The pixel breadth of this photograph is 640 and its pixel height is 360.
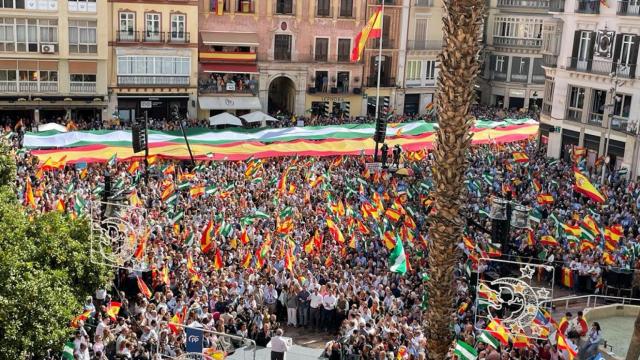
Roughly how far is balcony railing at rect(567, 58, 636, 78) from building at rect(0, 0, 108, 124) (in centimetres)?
2625

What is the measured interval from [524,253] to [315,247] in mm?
7033

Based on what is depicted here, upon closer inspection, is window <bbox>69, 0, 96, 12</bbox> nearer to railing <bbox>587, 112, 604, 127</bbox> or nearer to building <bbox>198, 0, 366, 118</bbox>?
building <bbox>198, 0, 366, 118</bbox>

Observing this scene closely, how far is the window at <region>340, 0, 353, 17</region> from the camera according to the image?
53094 mm

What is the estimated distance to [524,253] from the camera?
25.9 meters

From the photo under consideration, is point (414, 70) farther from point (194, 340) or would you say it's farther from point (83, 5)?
point (194, 340)

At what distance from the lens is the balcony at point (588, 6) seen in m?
39.7

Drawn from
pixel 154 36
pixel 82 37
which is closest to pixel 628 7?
pixel 154 36

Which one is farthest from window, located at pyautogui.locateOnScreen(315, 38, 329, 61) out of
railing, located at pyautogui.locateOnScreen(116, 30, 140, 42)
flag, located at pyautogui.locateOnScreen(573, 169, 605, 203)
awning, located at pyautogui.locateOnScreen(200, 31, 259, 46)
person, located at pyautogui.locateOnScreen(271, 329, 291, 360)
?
person, located at pyautogui.locateOnScreen(271, 329, 291, 360)

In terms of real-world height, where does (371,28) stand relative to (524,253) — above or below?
above

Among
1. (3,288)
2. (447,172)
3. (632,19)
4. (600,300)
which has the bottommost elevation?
(600,300)

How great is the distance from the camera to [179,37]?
4825 centimetres

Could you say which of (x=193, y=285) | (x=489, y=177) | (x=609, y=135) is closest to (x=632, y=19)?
(x=609, y=135)

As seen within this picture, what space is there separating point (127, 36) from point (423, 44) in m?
21.1

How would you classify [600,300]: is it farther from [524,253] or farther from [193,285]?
[193,285]
